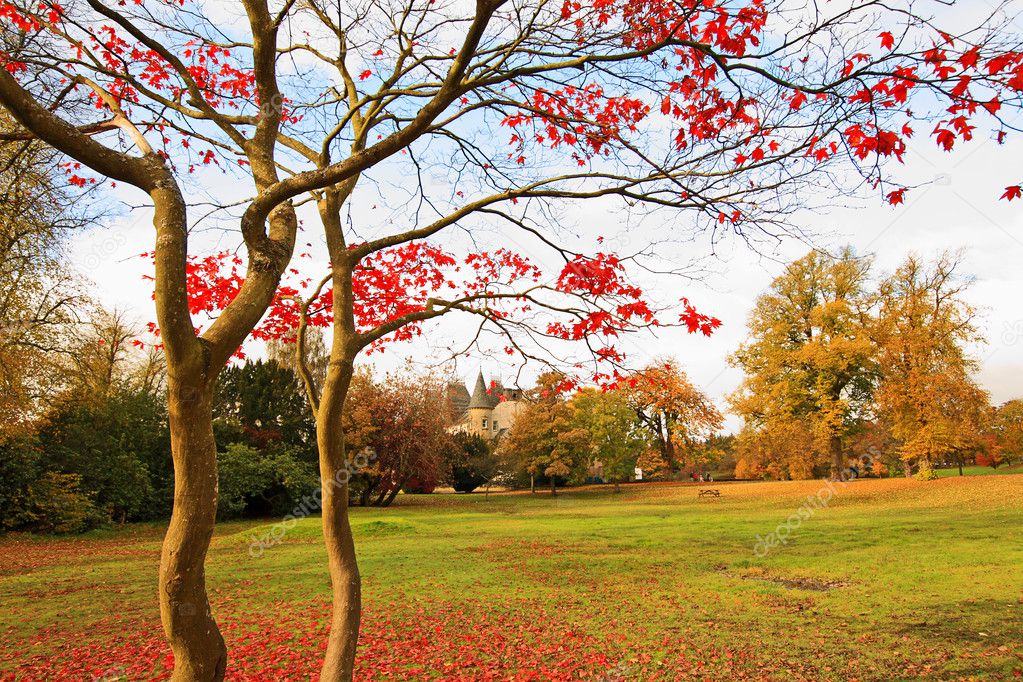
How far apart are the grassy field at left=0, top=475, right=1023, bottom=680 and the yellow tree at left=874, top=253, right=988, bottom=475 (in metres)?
10.4

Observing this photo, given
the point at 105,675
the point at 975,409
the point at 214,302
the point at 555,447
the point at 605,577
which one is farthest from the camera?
the point at 555,447

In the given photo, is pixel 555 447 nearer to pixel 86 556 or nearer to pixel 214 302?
pixel 86 556

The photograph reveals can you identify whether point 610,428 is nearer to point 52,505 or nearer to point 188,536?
point 52,505

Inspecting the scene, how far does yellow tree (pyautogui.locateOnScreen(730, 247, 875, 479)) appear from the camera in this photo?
3161 centimetres

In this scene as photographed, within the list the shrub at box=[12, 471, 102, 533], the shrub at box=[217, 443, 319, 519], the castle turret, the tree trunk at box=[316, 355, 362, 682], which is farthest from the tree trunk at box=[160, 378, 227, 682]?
the castle turret

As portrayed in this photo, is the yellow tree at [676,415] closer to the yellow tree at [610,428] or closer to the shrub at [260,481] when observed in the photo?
the yellow tree at [610,428]

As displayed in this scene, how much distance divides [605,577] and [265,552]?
8.60 metres

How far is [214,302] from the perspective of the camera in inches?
276

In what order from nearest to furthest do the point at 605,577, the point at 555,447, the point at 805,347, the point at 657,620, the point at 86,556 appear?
the point at 657,620, the point at 605,577, the point at 86,556, the point at 805,347, the point at 555,447

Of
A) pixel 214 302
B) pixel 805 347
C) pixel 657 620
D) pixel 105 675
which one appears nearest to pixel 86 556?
pixel 105 675

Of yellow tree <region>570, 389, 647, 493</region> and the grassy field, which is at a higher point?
yellow tree <region>570, 389, 647, 493</region>

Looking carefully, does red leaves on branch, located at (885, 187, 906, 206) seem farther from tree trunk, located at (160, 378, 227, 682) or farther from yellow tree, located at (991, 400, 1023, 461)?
yellow tree, located at (991, 400, 1023, 461)

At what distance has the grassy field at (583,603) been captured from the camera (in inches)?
250

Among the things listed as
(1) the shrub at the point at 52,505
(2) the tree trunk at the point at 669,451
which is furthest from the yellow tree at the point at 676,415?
(1) the shrub at the point at 52,505
